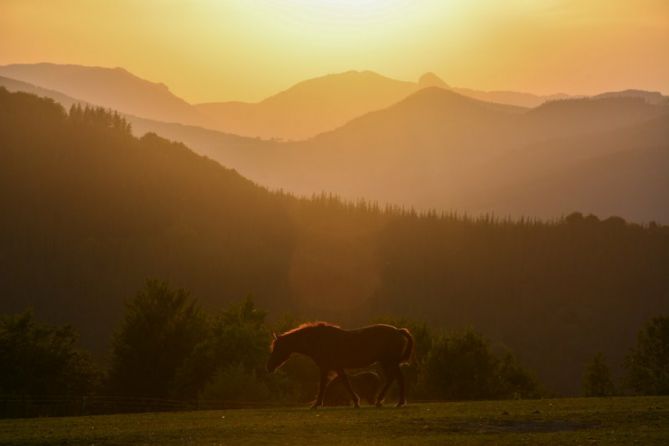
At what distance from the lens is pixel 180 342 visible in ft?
241

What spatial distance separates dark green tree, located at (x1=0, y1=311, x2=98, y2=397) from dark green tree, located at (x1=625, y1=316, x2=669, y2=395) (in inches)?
1997

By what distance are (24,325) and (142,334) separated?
9.26m

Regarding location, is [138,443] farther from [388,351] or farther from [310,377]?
[310,377]

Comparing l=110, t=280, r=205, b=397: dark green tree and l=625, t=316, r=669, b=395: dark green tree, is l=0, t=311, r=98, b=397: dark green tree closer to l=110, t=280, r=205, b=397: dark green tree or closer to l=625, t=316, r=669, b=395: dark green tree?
l=110, t=280, r=205, b=397: dark green tree

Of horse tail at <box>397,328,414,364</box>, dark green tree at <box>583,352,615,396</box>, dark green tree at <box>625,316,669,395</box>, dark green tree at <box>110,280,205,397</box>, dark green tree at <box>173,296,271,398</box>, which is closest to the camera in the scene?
horse tail at <box>397,328,414,364</box>

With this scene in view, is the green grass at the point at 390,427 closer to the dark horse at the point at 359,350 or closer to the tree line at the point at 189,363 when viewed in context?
the dark horse at the point at 359,350

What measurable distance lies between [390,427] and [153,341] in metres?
54.0

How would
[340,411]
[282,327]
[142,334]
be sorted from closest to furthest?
[340,411], [142,334], [282,327]

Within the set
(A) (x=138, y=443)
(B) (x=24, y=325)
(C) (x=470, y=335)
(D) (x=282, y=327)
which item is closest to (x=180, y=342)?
(B) (x=24, y=325)

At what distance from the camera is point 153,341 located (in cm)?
7312

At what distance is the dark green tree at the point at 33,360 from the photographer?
64.4 meters

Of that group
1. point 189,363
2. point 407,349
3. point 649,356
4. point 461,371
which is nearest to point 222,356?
point 189,363

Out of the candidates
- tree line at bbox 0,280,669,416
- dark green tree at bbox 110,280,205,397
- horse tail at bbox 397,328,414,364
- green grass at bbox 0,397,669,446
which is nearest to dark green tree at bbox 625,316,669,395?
tree line at bbox 0,280,669,416

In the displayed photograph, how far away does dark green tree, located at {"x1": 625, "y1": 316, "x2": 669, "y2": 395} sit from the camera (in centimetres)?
8619
